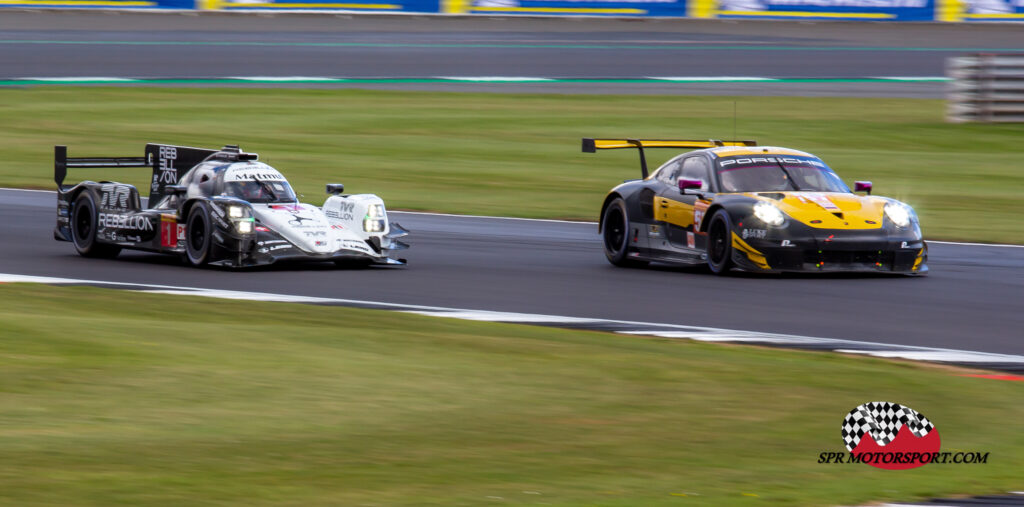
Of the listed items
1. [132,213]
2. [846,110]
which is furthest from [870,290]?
[846,110]

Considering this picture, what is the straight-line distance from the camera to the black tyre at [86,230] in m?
15.1

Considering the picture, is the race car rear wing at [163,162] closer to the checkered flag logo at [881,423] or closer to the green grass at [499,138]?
the green grass at [499,138]

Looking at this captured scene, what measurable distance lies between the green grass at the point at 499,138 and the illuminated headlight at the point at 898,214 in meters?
3.56

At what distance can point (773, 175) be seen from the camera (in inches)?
561

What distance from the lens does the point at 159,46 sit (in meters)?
39.2

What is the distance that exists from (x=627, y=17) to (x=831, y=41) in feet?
20.4

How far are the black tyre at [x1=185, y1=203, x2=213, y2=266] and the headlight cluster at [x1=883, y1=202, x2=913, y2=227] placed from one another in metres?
→ 5.90

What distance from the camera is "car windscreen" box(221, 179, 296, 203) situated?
14070mm

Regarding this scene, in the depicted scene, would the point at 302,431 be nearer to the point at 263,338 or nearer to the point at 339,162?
the point at 263,338

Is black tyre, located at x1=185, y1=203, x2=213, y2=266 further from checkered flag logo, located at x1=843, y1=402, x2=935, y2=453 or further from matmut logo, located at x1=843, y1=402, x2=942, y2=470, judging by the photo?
matmut logo, located at x1=843, y1=402, x2=942, y2=470

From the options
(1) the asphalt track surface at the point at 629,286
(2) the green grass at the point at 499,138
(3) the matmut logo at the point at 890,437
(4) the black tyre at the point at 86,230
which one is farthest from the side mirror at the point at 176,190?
(3) the matmut logo at the point at 890,437

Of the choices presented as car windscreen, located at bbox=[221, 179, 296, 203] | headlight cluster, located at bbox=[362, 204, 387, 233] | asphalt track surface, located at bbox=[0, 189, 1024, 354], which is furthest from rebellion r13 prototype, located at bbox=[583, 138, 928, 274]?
car windscreen, located at bbox=[221, 179, 296, 203]

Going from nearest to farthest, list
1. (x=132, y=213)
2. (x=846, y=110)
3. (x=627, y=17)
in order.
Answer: (x=132, y=213), (x=846, y=110), (x=627, y=17)

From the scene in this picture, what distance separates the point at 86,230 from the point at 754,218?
651 centimetres
